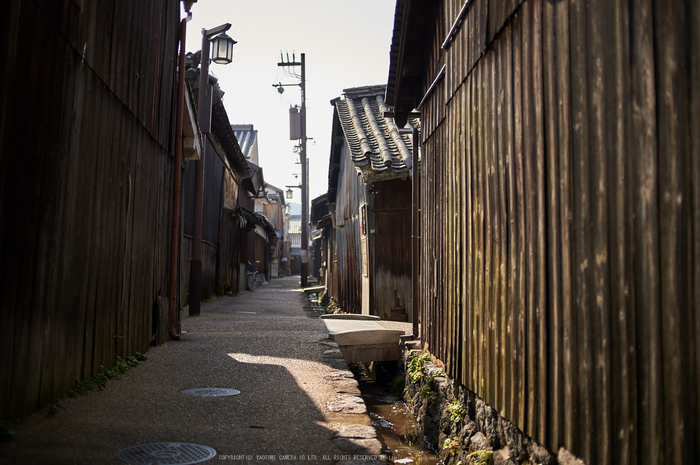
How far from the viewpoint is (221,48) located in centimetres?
1289

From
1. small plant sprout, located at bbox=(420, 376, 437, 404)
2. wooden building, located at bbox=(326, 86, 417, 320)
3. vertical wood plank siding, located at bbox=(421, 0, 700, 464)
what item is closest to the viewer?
vertical wood plank siding, located at bbox=(421, 0, 700, 464)

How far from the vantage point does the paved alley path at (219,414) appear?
3689 millimetres

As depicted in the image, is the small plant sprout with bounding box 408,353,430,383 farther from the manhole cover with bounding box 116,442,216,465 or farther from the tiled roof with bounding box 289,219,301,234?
the tiled roof with bounding box 289,219,301,234

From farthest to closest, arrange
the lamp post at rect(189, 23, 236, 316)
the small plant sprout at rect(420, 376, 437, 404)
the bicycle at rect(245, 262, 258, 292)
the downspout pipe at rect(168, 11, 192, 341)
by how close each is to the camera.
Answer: the bicycle at rect(245, 262, 258, 292) → the lamp post at rect(189, 23, 236, 316) → the downspout pipe at rect(168, 11, 192, 341) → the small plant sprout at rect(420, 376, 437, 404)

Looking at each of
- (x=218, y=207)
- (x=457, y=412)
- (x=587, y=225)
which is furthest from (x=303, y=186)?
(x=587, y=225)

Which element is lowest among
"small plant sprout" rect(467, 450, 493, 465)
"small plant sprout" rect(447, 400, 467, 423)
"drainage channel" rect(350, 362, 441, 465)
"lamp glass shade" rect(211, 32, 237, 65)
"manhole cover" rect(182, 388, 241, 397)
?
"drainage channel" rect(350, 362, 441, 465)

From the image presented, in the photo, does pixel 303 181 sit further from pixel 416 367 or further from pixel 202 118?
pixel 416 367

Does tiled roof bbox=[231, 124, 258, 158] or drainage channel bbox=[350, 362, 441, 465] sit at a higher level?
tiled roof bbox=[231, 124, 258, 158]

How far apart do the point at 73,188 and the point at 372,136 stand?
9194 millimetres

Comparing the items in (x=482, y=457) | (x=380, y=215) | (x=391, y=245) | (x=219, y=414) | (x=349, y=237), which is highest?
(x=380, y=215)

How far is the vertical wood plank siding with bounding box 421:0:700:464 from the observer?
2.38 metres

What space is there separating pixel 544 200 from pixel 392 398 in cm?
542

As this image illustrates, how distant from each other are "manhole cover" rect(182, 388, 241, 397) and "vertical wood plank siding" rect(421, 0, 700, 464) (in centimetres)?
235

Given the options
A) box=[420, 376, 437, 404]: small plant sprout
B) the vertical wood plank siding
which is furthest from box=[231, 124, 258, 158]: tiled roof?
the vertical wood plank siding
